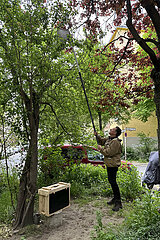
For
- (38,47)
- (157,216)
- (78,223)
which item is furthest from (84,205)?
(38,47)

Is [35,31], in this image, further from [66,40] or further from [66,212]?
[66,212]

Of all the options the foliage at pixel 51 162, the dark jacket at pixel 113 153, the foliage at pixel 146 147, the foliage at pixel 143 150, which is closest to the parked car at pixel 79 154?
the foliage at pixel 51 162

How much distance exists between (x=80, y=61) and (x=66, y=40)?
2.77m

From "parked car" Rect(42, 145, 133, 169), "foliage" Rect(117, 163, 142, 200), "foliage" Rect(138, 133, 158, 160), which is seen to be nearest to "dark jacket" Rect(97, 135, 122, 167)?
"parked car" Rect(42, 145, 133, 169)

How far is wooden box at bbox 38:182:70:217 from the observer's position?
3306mm

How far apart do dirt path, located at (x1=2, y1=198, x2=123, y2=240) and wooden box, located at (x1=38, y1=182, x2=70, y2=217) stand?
258 millimetres

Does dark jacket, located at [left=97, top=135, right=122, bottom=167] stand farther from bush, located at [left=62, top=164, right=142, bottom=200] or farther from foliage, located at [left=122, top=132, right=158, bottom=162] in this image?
foliage, located at [left=122, top=132, right=158, bottom=162]

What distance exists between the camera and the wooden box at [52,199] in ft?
10.8

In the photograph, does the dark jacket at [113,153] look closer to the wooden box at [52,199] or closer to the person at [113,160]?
the person at [113,160]

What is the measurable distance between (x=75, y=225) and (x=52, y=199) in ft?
2.21

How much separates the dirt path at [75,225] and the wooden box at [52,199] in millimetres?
258

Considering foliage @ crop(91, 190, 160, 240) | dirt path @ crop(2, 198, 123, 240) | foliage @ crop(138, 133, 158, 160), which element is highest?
foliage @ crop(138, 133, 158, 160)

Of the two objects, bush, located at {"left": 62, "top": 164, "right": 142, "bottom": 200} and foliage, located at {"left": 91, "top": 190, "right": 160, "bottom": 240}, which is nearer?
foliage, located at {"left": 91, "top": 190, "right": 160, "bottom": 240}

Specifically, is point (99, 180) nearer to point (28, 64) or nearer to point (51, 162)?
point (51, 162)
